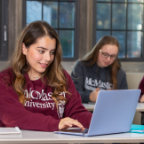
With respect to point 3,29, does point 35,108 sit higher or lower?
lower

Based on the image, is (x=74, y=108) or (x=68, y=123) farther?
(x=74, y=108)

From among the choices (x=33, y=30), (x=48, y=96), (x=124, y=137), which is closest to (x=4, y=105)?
(x=48, y=96)

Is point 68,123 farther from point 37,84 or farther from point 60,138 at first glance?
point 37,84

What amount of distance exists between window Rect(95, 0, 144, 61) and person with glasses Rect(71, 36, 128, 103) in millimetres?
1132

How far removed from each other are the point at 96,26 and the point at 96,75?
136 cm

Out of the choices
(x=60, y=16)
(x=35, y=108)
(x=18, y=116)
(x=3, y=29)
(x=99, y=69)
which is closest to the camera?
(x=18, y=116)

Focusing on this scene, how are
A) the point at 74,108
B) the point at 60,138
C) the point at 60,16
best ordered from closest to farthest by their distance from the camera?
the point at 60,138 < the point at 74,108 < the point at 60,16

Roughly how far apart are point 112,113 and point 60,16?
12.1ft

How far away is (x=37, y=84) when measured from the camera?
2635 mm

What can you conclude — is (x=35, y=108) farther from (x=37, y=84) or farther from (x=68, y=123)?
(x=68, y=123)

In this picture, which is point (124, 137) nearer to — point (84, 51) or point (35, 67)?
point (35, 67)

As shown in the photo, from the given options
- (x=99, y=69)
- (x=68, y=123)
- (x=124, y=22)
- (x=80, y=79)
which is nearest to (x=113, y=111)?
(x=68, y=123)

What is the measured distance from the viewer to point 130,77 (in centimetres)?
515

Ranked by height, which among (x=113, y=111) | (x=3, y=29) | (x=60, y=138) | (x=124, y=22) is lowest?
(x=60, y=138)
